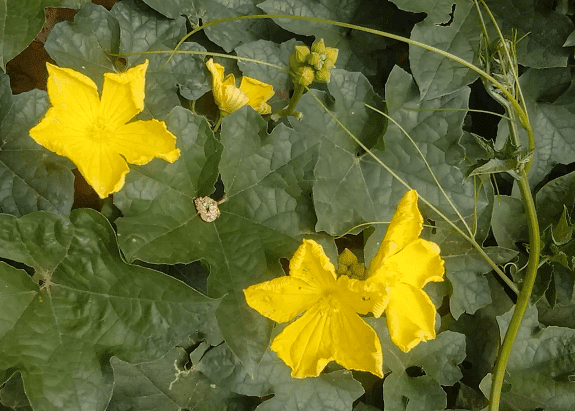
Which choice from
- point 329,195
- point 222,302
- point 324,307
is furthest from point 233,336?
point 329,195

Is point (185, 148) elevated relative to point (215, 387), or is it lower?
elevated

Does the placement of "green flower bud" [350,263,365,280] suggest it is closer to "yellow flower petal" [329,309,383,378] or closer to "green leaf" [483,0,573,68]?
"yellow flower petal" [329,309,383,378]

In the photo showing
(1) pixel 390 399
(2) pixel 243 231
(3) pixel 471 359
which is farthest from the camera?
(3) pixel 471 359

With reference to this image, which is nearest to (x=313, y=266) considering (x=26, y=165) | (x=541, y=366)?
(x=26, y=165)

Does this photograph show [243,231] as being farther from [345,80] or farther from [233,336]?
[345,80]

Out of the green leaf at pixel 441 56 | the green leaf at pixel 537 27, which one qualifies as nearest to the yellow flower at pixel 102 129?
the green leaf at pixel 441 56
